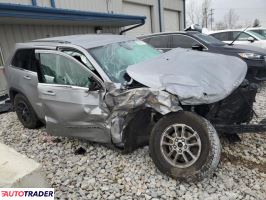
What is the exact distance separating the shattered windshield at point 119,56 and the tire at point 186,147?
A: 0.90 meters

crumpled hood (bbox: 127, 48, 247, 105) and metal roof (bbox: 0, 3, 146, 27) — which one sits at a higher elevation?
metal roof (bbox: 0, 3, 146, 27)

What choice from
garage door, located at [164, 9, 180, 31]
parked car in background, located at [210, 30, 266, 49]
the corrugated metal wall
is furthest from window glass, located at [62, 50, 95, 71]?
garage door, located at [164, 9, 180, 31]

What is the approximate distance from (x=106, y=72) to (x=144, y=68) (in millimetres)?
529

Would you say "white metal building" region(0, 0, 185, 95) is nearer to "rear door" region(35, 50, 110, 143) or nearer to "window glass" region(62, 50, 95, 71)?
"rear door" region(35, 50, 110, 143)

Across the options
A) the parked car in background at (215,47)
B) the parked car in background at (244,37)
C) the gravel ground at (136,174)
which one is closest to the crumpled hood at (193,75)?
the gravel ground at (136,174)

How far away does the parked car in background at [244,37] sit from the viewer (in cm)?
1023

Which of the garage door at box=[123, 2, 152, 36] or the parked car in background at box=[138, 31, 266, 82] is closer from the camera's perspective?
the parked car in background at box=[138, 31, 266, 82]

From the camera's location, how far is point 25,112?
538 cm

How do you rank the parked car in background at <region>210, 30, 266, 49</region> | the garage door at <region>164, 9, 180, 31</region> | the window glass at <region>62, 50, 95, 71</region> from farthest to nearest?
the garage door at <region>164, 9, 180, 31</region> → the parked car in background at <region>210, 30, 266, 49</region> → the window glass at <region>62, 50, 95, 71</region>

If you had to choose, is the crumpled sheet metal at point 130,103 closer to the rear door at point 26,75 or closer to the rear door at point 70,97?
the rear door at point 70,97

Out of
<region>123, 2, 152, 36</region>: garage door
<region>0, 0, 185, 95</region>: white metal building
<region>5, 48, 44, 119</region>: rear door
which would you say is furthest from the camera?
<region>123, 2, 152, 36</region>: garage door

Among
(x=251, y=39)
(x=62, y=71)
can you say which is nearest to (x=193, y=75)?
(x=62, y=71)

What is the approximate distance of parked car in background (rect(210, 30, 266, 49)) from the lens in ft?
33.6

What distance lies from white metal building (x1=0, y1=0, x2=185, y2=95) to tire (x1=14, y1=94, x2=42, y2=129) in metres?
3.09
